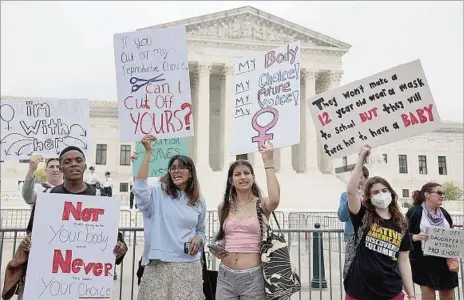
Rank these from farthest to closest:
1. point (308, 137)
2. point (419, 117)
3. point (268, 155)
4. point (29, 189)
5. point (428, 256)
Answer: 1. point (308, 137)
2. point (428, 256)
3. point (419, 117)
4. point (29, 189)
5. point (268, 155)

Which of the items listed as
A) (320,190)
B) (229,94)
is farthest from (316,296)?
(229,94)

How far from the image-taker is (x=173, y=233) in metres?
3.64

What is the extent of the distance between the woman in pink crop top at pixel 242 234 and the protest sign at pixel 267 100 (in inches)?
36.5

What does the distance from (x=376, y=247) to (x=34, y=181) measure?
3.38 m

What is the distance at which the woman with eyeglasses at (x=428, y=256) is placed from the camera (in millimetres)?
5133

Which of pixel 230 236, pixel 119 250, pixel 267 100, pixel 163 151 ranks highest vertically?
pixel 267 100

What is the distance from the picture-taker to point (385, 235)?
12.5 feet

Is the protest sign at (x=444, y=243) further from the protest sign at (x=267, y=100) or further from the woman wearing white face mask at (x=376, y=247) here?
the protest sign at (x=267, y=100)

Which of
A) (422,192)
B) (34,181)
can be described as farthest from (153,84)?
(422,192)

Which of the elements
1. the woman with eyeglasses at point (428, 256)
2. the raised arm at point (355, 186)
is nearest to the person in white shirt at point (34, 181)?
the raised arm at point (355, 186)

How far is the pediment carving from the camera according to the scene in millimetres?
38438

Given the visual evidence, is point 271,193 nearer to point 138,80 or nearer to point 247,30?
point 138,80

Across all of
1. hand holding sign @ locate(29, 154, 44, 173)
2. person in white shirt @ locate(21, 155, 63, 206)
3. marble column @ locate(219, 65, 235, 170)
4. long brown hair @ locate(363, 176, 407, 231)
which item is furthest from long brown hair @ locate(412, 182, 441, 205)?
marble column @ locate(219, 65, 235, 170)

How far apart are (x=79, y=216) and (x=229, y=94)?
1361 inches
